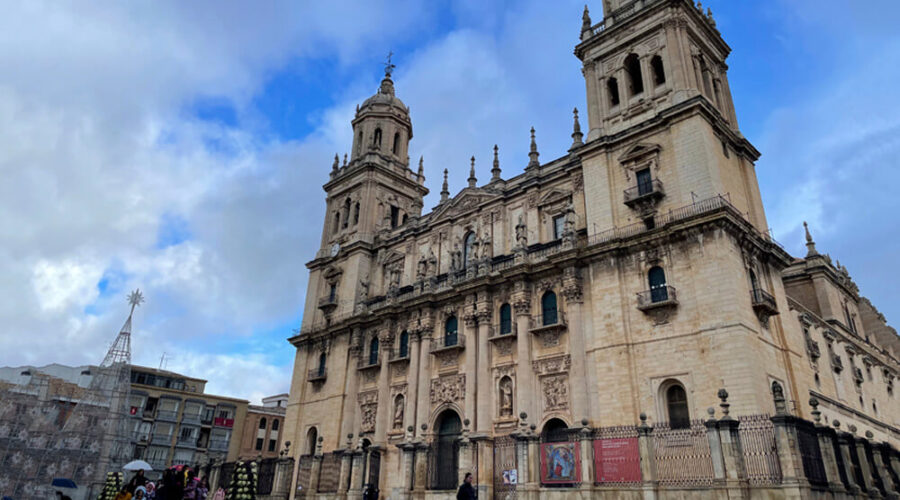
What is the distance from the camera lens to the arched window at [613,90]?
27150 mm

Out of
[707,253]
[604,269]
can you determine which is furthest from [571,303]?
[707,253]

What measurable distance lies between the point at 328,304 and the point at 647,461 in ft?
73.4

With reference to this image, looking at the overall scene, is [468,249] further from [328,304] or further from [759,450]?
[759,450]

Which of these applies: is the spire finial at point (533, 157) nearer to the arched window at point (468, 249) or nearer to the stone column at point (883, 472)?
the arched window at point (468, 249)

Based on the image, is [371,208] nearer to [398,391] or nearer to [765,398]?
[398,391]

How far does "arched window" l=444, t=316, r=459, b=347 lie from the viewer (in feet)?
91.9

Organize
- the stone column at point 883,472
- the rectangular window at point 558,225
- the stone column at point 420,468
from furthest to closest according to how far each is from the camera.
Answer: the rectangular window at point 558,225, the stone column at point 420,468, the stone column at point 883,472

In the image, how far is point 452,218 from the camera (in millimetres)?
31703

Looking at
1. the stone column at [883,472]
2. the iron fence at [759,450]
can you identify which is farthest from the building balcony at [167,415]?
the stone column at [883,472]

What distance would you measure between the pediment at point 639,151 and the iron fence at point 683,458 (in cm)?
1085

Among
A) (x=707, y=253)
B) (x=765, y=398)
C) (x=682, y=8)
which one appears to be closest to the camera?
(x=765, y=398)

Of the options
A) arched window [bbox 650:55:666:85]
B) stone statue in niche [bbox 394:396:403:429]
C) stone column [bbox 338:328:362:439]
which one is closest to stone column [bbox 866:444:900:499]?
arched window [bbox 650:55:666:85]

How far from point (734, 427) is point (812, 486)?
2.60 metres

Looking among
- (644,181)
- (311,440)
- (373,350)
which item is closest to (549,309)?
(644,181)
